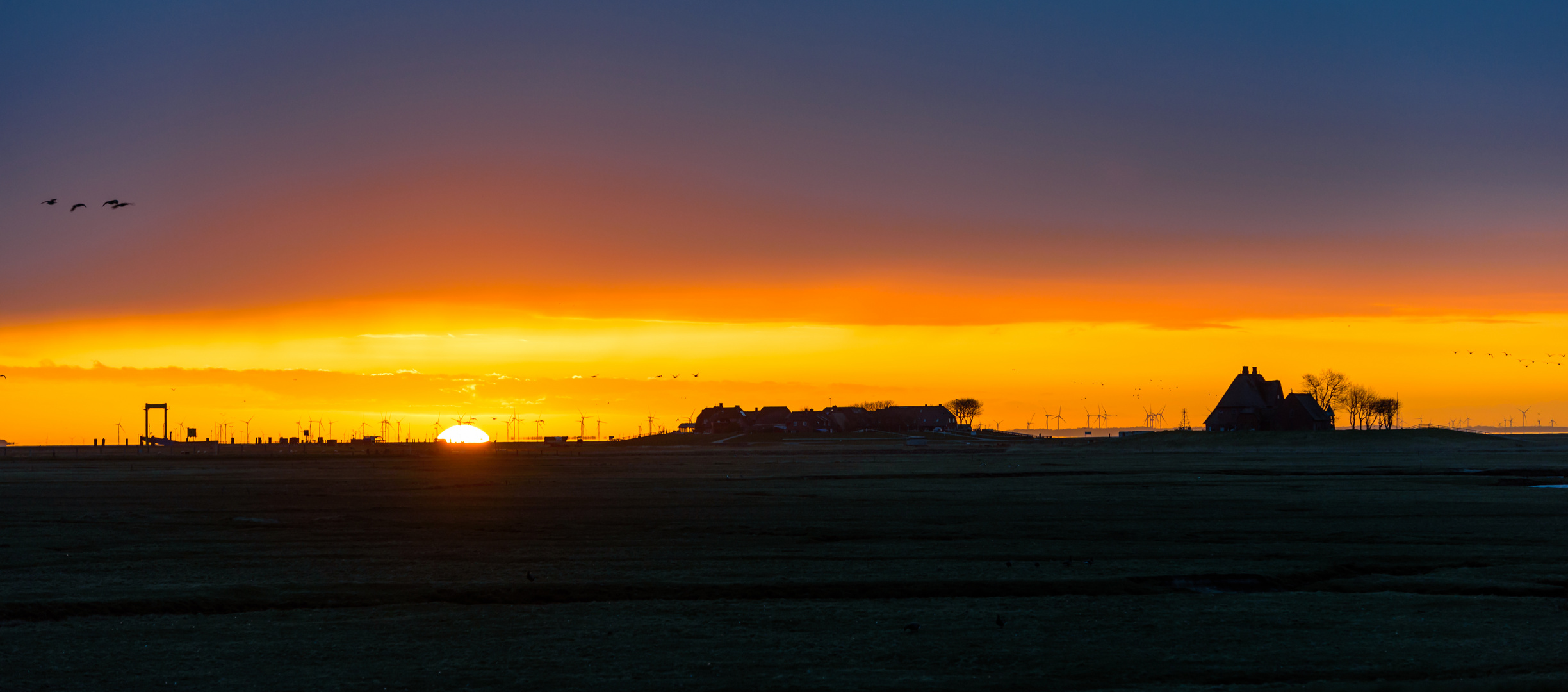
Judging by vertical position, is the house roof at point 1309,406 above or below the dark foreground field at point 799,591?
above

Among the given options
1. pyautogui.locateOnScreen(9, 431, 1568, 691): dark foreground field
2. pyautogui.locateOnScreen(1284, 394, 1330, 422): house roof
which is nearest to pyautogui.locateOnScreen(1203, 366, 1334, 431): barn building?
pyautogui.locateOnScreen(1284, 394, 1330, 422): house roof

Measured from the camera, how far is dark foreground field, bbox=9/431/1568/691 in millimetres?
21156

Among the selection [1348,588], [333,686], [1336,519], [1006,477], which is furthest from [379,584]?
[1006,477]

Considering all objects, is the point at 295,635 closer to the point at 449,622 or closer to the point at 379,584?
the point at 449,622

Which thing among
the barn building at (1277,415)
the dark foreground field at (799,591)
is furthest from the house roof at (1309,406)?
the dark foreground field at (799,591)

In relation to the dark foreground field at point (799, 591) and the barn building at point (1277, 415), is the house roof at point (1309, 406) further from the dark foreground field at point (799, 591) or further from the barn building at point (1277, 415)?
the dark foreground field at point (799, 591)

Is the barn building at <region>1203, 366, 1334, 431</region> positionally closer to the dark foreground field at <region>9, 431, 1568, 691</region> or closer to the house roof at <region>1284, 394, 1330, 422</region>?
the house roof at <region>1284, 394, 1330, 422</region>

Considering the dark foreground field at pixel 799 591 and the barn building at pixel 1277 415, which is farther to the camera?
the barn building at pixel 1277 415

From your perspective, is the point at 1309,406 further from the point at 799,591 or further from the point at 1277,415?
the point at 799,591

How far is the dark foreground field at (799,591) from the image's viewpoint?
21.2m

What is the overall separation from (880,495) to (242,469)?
272 ft

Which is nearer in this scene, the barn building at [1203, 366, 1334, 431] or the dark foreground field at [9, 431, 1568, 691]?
the dark foreground field at [9, 431, 1568, 691]

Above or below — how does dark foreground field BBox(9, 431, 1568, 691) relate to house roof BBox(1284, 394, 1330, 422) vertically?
below

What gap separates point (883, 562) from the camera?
35125 millimetres
